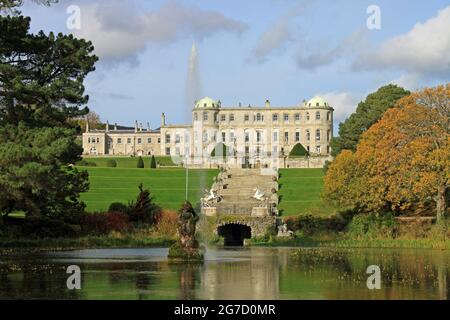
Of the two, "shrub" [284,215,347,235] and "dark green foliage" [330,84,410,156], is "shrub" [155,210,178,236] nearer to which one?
"shrub" [284,215,347,235]

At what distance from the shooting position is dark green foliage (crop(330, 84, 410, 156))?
67.6m

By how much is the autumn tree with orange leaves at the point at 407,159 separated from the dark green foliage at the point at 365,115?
78.0 feet

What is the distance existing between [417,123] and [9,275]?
2639 cm

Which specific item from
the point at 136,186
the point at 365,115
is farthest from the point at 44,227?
the point at 365,115

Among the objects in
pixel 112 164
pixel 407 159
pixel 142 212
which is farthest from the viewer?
pixel 112 164

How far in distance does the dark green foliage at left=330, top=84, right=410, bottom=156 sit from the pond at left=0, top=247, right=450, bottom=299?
37734mm

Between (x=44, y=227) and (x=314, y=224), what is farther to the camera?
(x=314, y=224)

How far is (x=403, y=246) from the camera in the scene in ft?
122

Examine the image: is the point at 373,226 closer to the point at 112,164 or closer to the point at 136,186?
the point at 136,186

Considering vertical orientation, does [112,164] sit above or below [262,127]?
below

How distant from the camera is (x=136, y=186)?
211 ft

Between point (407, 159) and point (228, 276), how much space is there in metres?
21.7

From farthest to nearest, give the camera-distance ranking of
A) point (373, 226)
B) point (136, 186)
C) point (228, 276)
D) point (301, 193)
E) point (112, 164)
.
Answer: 1. point (112, 164)
2. point (136, 186)
3. point (301, 193)
4. point (373, 226)
5. point (228, 276)
